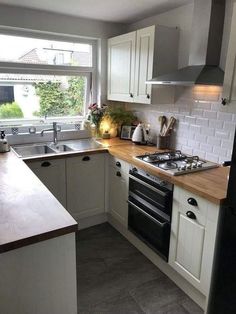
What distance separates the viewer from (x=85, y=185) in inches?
113

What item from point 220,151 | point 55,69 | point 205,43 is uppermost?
point 205,43

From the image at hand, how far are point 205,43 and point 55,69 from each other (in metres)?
1.80

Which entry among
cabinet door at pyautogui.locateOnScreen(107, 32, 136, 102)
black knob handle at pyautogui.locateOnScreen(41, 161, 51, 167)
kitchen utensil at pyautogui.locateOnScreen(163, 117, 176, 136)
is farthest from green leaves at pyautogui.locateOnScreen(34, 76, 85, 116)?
kitchen utensil at pyautogui.locateOnScreen(163, 117, 176, 136)

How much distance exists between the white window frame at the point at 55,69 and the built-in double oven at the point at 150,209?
1.45 meters

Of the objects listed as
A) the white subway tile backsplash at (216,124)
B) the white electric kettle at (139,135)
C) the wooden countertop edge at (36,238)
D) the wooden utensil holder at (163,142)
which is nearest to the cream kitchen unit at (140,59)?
the white electric kettle at (139,135)

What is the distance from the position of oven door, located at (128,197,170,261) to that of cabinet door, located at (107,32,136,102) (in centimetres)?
126

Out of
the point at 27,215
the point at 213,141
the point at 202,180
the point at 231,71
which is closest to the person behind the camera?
the point at 27,215

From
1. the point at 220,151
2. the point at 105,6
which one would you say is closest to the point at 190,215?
the point at 220,151

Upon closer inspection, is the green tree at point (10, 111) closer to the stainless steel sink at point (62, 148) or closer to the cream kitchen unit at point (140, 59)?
the stainless steel sink at point (62, 148)

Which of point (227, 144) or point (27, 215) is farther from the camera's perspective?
point (227, 144)

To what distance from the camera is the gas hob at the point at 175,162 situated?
2.12 meters

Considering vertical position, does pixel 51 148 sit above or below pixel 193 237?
above

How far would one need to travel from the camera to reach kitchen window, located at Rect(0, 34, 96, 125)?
294 centimetres

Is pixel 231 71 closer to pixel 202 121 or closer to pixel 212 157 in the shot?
pixel 202 121
